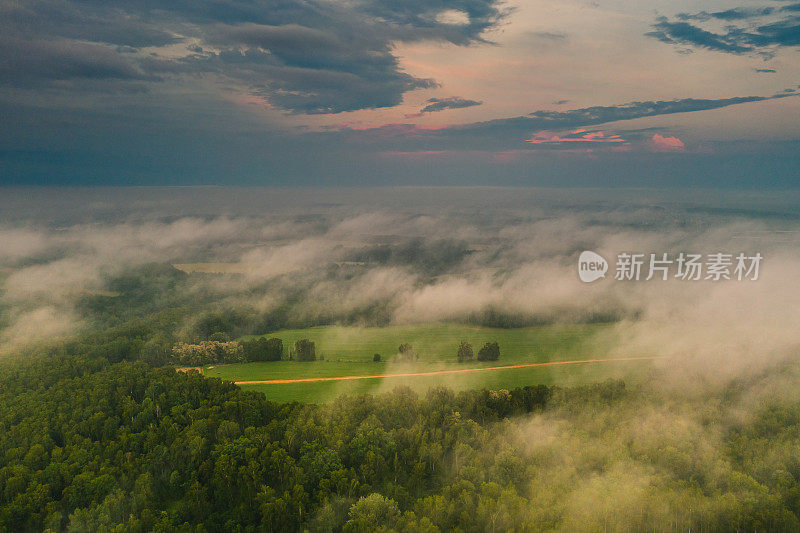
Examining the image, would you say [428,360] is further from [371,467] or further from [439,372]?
[371,467]

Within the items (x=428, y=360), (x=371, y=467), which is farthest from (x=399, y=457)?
(x=428, y=360)

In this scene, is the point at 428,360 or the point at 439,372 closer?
the point at 439,372

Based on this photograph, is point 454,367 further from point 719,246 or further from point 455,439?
point 719,246

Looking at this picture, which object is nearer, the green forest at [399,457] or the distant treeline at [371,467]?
the distant treeline at [371,467]

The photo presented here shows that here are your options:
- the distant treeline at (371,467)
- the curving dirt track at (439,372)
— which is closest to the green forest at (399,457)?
the distant treeline at (371,467)

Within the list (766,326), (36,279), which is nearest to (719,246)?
(766,326)

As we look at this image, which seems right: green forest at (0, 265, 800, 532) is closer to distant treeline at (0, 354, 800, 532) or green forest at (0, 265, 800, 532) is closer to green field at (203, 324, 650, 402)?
distant treeline at (0, 354, 800, 532)

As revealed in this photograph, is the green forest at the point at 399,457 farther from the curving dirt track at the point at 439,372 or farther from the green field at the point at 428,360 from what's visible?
the curving dirt track at the point at 439,372

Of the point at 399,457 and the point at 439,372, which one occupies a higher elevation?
the point at 399,457

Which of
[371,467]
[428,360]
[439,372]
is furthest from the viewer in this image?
[428,360]
